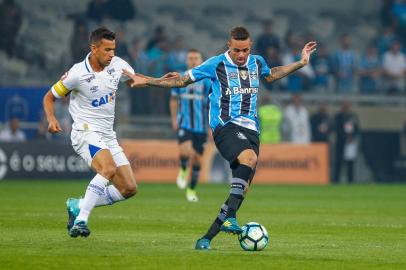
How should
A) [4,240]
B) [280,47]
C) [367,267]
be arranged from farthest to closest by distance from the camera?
[280,47], [4,240], [367,267]

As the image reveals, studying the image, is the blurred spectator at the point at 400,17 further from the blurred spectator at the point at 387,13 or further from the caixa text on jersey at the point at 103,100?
the caixa text on jersey at the point at 103,100

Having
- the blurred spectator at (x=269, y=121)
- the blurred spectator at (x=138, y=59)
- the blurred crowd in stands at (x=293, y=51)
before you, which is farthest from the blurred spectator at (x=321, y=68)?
the blurred spectator at (x=138, y=59)

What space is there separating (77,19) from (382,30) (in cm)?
1089

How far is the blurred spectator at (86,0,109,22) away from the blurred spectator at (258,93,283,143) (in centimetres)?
502

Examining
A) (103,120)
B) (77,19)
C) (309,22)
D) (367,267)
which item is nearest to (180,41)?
(77,19)

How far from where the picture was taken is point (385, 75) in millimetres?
32438

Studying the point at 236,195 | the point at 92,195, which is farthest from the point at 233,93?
the point at 92,195

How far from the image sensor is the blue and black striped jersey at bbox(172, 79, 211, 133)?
Answer: 21.4m

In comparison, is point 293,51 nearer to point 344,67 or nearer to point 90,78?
point 344,67

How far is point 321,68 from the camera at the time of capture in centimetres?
3153

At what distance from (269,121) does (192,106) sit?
25.8 ft

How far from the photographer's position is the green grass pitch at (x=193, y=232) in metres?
10.0

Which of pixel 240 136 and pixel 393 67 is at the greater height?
pixel 393 67

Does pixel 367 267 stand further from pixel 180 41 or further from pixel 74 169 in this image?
pixel 180 41
